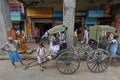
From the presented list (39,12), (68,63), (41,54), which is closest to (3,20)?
(41,54)

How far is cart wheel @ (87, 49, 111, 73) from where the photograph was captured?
5.64 meters

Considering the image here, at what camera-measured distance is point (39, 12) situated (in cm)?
1303

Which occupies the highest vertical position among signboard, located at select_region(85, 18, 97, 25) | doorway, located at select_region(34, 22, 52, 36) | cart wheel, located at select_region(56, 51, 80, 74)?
signboard, located at select_region(85, 18, 97, 25)

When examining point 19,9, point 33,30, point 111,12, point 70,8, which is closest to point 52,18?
point 33,30

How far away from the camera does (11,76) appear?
555 centimetres

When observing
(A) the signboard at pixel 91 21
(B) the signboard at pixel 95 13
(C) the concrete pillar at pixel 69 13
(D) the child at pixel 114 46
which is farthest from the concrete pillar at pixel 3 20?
(A) the signboard at pixel 91 21

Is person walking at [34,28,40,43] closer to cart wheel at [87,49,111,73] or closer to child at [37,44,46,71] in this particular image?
child at [37,44,46,71]

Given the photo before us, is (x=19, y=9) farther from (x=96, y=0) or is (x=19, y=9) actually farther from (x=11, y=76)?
(x=11, y=76)

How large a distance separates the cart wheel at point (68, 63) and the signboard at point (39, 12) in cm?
813

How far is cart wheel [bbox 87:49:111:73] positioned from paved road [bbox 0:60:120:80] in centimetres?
21

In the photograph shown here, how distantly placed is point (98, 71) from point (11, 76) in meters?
3.49

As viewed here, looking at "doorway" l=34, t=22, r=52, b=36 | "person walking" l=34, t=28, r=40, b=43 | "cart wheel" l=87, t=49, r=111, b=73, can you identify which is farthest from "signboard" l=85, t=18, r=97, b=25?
"cart wheel" l=87, t=49, r=111, b=73

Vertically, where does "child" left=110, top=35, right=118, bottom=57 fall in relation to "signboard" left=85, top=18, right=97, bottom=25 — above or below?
below

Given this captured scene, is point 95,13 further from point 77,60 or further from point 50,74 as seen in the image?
point 50,74
